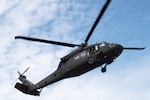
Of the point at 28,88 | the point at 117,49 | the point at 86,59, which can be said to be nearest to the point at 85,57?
the point at 86,59

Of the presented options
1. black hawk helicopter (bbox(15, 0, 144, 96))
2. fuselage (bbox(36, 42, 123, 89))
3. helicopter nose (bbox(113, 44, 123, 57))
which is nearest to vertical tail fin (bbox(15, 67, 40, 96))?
black hawk helicopter (bbox(15, 0, 144, 96))

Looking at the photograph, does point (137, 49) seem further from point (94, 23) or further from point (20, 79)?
point (20, 79)

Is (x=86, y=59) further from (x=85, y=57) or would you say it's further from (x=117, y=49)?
(x=117, y=49)

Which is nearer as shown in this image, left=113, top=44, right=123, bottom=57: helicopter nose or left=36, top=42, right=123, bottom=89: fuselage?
left=113, top=44, right=123, bottom=57: helicopter nose

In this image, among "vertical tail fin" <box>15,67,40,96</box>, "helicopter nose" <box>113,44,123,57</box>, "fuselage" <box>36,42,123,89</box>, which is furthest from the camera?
"vertical tail fin" <box>15,67,40,96</box>

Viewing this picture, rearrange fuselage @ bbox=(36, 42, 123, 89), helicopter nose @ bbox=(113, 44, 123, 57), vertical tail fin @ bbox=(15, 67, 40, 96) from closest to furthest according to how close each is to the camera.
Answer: helicopter nose @ bbox=(113, 44, 123, 57)
fuselage @ bbox=(36, 42, 123, 89)
vertical tail fin @ bbox=(15, 67, 40, 96)

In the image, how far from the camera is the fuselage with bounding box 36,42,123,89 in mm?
27719

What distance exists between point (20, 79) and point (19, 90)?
4065mm

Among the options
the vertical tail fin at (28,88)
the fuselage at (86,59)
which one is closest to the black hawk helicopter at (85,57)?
the fuselage at (86,59)

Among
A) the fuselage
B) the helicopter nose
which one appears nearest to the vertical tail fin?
the fuselage

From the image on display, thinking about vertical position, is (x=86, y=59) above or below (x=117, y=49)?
below

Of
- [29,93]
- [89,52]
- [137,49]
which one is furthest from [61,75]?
[137,49]

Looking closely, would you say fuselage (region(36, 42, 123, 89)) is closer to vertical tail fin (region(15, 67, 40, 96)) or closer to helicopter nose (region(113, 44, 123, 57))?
helicopter nose (region(113, 44, 123, 57))

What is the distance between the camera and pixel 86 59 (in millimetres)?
28219
